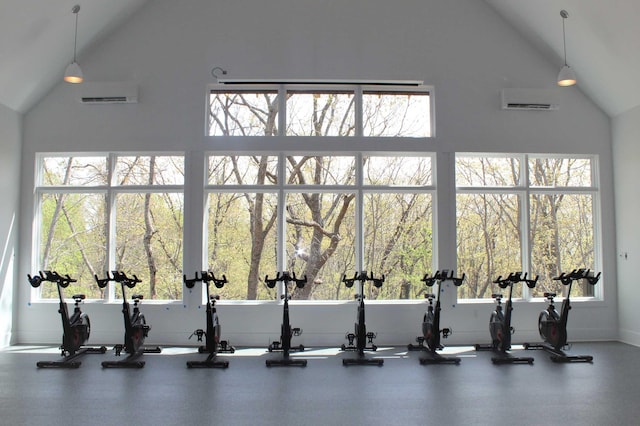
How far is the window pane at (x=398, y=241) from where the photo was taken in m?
7.04

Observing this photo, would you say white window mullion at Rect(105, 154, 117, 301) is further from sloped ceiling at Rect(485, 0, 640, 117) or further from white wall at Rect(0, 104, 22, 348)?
sloped ceiling at Rect(485, 0, 640, 117)

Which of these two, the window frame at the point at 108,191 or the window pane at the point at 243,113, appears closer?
the window frame at the point at 108,191

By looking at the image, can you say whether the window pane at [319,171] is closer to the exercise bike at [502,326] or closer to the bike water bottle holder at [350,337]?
the bike water bottle holder at [350,337]

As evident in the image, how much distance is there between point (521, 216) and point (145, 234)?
5.79m

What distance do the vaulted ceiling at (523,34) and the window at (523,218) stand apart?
53.3 inches

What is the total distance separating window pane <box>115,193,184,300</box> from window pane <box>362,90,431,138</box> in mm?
3137

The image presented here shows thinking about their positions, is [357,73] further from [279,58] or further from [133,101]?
[133,101]

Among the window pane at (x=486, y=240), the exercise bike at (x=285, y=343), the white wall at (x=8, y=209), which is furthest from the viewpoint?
the window pane at (x=486, y=240)

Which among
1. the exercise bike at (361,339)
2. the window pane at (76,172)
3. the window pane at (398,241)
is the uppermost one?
the window pane at (76,172)

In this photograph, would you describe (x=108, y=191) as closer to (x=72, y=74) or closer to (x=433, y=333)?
(x=72, y=74)

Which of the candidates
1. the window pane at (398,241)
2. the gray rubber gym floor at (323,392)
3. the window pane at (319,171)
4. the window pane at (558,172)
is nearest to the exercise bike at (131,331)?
the gray rubber gym floor at (323,392)

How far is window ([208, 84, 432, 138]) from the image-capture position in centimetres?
711

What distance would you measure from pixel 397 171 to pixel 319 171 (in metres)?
1.20

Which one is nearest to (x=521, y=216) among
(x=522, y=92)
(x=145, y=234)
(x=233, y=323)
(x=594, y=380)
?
(x=522, y=92)
